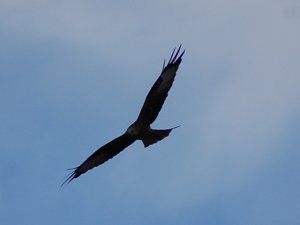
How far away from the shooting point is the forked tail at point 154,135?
85.4 ft

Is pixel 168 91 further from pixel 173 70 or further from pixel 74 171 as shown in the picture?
pixel 74 171

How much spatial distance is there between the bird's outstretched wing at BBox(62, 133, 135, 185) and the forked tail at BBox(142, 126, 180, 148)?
24.9 inches

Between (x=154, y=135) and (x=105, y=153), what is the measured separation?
1576 millimetres

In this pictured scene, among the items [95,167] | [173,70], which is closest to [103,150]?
[95,167]

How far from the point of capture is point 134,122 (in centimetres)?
2639

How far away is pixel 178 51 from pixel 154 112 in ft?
4.01

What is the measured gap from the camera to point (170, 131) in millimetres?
26000

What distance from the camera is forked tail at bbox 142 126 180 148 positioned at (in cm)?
2602

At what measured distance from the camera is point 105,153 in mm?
27266

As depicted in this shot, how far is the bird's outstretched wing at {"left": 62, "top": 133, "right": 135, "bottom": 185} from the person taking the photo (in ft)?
88.6

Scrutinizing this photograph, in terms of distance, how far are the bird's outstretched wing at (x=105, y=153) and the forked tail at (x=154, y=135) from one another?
0.63m

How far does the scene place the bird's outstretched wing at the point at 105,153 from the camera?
2702cm

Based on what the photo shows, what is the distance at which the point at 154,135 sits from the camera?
26.1 meters

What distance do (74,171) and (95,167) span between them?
0.47m
